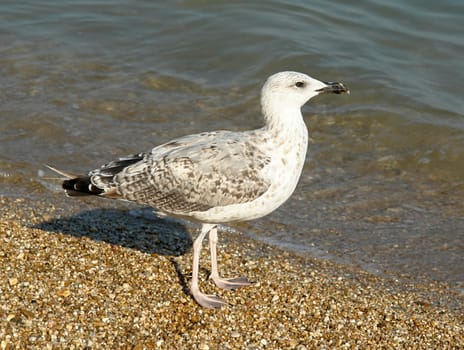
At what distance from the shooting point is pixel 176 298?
6.09m

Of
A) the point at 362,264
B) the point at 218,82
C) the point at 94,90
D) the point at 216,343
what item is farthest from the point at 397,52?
the point at 216,343

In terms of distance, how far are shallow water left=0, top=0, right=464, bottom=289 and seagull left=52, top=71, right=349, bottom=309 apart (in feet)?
5.79

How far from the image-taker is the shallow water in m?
8.16

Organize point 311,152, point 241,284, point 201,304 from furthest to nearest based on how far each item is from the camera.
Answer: point 311,152 < point 241,284 < point 201,304

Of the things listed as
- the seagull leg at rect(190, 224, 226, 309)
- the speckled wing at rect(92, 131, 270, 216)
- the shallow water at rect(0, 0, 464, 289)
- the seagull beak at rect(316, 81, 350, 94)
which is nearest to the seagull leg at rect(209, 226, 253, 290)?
the seagull leg at rect(190, 224, 226, 309)

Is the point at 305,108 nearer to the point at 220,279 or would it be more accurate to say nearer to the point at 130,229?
the point at 130,229

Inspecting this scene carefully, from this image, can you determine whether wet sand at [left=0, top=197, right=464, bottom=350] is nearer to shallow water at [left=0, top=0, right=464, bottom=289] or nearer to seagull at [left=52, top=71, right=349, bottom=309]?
seagull at [left=52, top=71, right=349, bottom=309]

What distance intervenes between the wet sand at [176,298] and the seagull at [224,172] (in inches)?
15.0

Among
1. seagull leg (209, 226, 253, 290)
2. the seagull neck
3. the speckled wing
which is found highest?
the seagull neck

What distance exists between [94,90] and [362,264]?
544cm

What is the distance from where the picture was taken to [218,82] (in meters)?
11.7

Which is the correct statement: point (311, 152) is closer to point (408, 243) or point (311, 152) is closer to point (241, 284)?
point (408, 243)

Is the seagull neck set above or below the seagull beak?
below

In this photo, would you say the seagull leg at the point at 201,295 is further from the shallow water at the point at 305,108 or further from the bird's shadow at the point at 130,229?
the shallow water at the point at 305,108
